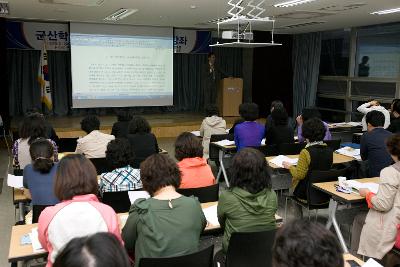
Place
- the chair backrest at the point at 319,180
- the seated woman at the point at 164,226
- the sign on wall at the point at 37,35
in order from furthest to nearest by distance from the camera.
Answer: the sign on wall at the point at 37,35, the chair backrest at the point at 319,180, the seated woman at the point at 164,226

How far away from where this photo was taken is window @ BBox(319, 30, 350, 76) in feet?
31.7

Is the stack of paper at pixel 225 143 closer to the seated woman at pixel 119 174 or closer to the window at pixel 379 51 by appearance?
the seated woman at pixel 119 174

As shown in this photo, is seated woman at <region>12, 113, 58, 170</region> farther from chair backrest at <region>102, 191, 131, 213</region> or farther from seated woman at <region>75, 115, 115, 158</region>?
chair backrest at <region>102, 191, 131, 213</region>

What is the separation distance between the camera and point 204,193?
297 centimetres

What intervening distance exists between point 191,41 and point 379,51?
4.83 metres

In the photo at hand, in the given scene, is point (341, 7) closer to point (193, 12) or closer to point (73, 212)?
point (193, 12)

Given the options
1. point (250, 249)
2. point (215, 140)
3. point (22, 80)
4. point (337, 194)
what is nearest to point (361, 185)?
point (337, 194)

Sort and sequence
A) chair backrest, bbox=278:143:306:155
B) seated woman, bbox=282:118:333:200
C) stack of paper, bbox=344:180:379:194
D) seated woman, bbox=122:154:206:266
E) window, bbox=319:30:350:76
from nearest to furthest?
seated woman, bbox=122:154:206:266 → stack of paper, bbox=344:180:379:194 → seated woman, bbox=282:118:333:200 → chair backrest, bbox=278:143:306:155 → window, bbox=319:30:350:76

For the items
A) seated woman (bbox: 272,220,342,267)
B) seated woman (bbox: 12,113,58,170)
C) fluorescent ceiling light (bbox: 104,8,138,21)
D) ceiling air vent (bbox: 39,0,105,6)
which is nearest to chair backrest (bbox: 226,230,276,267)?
seated woman (bbox: 272,220,342,267)

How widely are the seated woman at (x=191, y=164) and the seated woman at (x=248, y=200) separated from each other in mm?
790

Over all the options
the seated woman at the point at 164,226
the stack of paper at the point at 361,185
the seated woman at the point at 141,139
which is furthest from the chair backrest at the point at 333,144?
the seated woman at the point at 164,226

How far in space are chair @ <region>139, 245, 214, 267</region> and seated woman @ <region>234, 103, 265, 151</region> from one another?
315cm

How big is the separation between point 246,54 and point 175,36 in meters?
2.35

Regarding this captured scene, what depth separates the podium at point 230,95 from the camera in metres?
10.4
